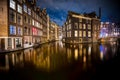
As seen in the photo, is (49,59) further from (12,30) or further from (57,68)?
(12,30)

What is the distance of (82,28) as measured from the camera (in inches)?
1533

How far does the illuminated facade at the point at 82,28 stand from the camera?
37188 millimetres

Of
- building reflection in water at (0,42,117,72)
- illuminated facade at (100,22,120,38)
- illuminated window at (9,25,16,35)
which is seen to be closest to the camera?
building reflection in water at (0,42,117,72)

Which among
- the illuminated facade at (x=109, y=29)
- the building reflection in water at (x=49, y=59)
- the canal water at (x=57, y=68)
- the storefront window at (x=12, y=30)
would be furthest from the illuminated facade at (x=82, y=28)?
the canal water at (x=57, y=68)

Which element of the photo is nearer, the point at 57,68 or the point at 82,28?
the point at 57,68

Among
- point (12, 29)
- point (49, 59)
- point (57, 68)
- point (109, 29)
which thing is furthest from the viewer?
point (109, 29)

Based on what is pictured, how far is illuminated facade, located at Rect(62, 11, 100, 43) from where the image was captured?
37.2 m

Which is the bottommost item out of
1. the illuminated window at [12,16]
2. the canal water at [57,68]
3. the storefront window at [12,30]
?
the canal water at [57,68]

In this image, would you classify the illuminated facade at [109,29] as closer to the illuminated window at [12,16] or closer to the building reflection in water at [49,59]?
the illuminated window at [12,16]

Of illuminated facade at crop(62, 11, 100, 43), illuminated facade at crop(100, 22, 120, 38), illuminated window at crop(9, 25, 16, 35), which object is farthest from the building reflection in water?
illuminated facade at crop(100, 22, 120, 38)

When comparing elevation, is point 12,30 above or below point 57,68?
above

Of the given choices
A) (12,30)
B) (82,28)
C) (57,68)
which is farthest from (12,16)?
(82,28)

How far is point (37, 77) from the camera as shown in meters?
5.43

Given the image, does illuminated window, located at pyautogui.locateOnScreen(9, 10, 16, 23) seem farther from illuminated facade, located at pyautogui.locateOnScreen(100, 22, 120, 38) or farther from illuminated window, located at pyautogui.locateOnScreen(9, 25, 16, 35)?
illuminated facade, located at pyautogui.locateOnScreen(100, 22, 120, 38)
